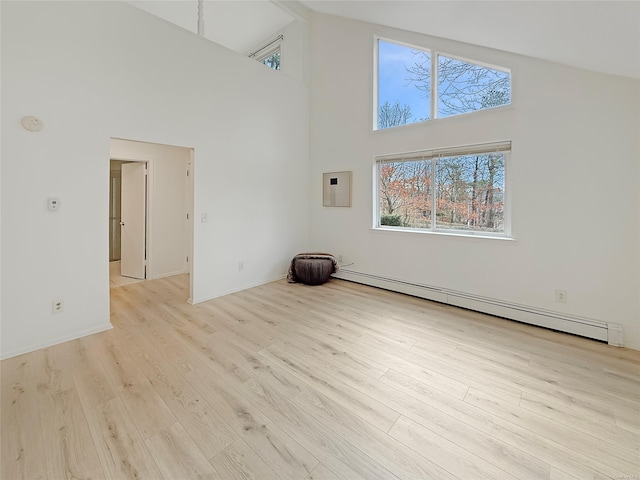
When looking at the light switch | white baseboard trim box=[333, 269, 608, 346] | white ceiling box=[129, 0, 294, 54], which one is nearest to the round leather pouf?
white baseboard trim box=[333, 269, 608, 346]

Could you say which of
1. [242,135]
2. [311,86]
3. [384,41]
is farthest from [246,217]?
[384,41]

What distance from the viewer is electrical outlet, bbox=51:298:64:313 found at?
8.55 feet

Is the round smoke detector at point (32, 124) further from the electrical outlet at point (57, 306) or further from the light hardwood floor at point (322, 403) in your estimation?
the light hardwood floor at point (322, 403)

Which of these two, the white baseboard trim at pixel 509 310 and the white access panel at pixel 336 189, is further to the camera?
the white access panel at pixel 336 189

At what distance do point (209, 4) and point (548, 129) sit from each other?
4992 mm

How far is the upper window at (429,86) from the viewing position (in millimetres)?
3332

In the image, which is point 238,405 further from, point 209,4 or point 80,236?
point 209,4

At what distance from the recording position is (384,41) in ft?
13.9

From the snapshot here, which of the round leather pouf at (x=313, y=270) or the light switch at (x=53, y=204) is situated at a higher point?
the light switch at (x=53, y=204)

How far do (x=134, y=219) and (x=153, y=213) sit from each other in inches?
15.6

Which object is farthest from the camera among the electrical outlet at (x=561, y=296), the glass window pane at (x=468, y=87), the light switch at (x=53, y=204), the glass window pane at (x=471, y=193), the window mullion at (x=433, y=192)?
the window mullion at (x=433, y=192)

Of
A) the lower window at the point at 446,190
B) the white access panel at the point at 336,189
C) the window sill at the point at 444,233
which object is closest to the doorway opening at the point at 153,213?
the white access panel at the point at 336,189

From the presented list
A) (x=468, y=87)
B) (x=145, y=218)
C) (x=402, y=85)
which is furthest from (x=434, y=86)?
(x=145, y=218)

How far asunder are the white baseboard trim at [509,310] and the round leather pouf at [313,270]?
0.65 m
